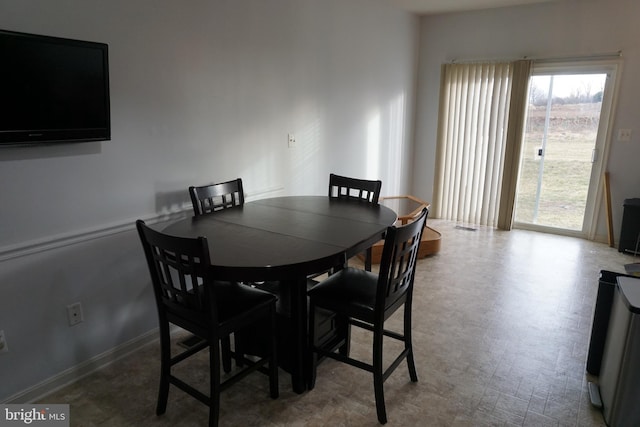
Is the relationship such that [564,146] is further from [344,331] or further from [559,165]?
[344,331]

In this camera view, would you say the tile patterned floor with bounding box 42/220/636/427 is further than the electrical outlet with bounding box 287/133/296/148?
No

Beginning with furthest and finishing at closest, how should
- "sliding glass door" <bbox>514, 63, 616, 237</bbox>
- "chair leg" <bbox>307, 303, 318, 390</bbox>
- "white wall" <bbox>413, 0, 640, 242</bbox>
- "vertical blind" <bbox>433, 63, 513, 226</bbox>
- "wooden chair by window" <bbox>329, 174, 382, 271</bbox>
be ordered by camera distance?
1. "vertical blind" <bbox>433, 63, 513, 226</bbox>
2. "sliding glass door" <bbox>514, 63, 616, 237</bbox>
3. "white wall" <bbox>413, 0, 640, 242</bbox>
4. "wooden chair by window" <bbox>329, 174, 382, 271</bbox>
5. "chair leg" <bbox>307, 303, 318, 390</bbox>

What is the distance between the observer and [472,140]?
5434 mm

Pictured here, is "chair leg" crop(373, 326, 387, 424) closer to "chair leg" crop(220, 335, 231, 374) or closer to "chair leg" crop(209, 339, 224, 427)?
"chair leg" crop(209, 339, 224, 427)

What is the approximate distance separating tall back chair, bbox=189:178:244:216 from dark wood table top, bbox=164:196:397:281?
0.13 meters

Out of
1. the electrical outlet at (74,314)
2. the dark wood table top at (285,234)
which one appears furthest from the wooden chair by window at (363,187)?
the electrical outlet at (74,314)

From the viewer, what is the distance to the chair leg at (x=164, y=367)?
2012 millimetres

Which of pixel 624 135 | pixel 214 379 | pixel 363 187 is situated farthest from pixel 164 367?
pixel 624 135

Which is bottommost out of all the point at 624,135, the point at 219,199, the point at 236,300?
the point at 236,300

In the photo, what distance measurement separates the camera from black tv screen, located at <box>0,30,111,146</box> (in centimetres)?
183

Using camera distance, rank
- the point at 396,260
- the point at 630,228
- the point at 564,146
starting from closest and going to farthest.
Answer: the point at 396,260 → the point at 630,228 → the point at 564,146

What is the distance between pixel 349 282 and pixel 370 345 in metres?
0.69

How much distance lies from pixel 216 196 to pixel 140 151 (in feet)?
1.85

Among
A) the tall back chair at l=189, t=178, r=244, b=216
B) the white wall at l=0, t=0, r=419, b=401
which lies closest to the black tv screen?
the white wall at l=0, t=0, r=419, b=401
